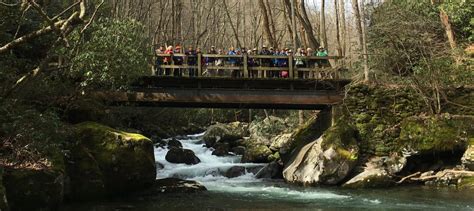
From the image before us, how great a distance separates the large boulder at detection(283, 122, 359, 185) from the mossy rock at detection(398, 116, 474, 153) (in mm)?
1848

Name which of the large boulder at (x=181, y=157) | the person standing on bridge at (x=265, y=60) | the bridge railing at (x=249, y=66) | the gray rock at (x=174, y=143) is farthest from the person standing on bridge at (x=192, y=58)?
the gray rock at (x=174, y=143)

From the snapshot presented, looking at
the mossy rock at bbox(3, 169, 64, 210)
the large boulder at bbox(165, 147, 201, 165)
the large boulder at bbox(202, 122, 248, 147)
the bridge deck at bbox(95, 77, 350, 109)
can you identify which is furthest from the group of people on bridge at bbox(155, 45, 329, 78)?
the mossy rock at bbox(3, 169, 64, 210)

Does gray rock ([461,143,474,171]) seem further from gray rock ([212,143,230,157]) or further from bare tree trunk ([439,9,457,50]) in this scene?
gray rock ([212,143,230,157])

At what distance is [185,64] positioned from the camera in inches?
682

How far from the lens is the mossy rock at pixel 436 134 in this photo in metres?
15.6

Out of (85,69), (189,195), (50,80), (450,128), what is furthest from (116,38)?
(450,128)

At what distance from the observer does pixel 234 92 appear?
1709 centimetres

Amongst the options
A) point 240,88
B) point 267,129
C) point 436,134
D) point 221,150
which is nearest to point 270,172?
point 240,88

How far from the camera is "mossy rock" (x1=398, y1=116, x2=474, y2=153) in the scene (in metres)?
15.6

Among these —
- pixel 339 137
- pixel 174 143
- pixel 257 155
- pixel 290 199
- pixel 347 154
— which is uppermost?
pixel 339 137

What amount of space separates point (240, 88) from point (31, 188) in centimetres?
953

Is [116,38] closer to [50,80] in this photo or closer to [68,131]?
[50,80]

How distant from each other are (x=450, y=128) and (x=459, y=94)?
168cm

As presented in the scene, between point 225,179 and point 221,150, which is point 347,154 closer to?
point 225,179
